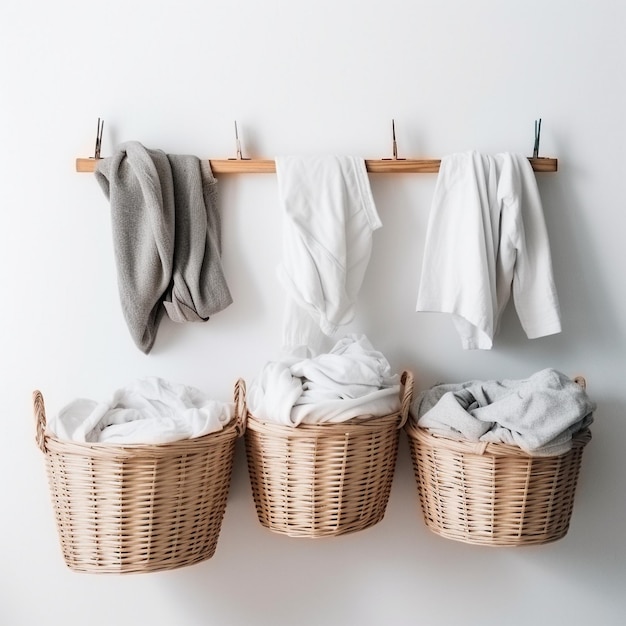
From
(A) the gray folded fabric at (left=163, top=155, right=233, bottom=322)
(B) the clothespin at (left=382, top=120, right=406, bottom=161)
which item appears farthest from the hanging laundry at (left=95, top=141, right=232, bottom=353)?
(B) the clothespin at (left=382, top=120, right=406, bottom=161)

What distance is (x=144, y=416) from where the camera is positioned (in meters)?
1.54

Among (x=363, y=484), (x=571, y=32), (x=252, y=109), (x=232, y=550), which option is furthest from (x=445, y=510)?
(x=571, y=32)

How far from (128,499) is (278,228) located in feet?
2.10

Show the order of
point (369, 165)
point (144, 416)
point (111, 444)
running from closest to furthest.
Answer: point (111, 444) < point (144, 416) < point (369, 165)

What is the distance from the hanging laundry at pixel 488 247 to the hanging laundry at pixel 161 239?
0.44 m

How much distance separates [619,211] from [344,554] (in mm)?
955

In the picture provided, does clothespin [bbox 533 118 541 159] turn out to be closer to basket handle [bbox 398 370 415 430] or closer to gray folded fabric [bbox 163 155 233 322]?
basket handle [bbox 398 370 415 430]

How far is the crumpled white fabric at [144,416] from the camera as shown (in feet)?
4.70

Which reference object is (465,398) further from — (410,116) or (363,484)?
(410,116)

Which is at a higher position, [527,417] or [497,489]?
[527,417]

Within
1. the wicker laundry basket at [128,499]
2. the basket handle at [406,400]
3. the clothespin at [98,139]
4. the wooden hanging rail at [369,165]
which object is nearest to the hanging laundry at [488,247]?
the wooden hanging rail at [369,165]

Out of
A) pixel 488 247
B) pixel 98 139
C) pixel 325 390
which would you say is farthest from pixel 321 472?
pixel 98 139

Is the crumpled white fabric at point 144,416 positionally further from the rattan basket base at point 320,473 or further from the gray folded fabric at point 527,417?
the gray folded fabric at point 527,417

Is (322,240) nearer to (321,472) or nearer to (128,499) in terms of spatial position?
(321,472)
